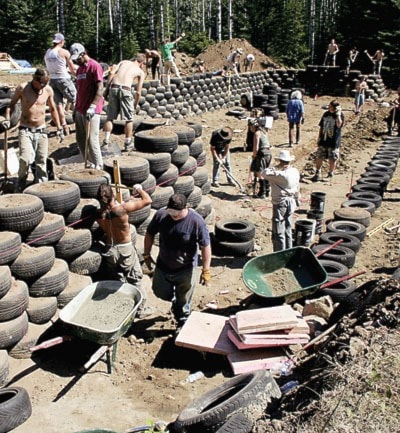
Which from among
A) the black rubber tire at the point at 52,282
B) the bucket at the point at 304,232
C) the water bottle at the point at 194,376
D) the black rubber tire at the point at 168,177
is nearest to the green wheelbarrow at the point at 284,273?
the water bottle at the point at 194,376

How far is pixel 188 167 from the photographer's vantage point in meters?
10.9

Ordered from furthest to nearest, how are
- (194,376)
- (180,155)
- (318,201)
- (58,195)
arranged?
(318,201)
(180,155)
(58,195)
(194,376)

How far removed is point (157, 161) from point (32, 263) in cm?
350

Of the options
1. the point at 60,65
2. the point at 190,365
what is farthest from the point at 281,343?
the point at 60,65

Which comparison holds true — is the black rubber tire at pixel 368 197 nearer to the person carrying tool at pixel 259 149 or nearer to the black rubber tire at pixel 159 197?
the person carrying tool at pixel 259 149

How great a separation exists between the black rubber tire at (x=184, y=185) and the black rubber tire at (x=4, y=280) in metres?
4.38

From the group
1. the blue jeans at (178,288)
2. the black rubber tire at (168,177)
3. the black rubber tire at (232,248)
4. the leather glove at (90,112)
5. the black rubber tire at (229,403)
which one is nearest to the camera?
the black rubber tire at (229,403)

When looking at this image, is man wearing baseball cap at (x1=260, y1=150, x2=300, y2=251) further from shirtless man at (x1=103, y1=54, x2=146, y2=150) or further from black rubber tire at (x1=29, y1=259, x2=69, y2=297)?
shirtless man at (x1=103, y1=54, x2=146, y2=150)

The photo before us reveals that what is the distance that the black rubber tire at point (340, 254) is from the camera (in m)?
9.00

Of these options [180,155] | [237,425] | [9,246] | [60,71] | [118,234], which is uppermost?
[60,71]

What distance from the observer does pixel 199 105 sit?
21750 millimetres

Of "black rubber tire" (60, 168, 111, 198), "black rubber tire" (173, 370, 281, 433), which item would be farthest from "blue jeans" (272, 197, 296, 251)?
"black rubber tire" (173, 370, 281, 433)

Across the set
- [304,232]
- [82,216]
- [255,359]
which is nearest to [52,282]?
[82,216]

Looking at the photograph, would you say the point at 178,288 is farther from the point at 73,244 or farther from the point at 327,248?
the point at 327,248
